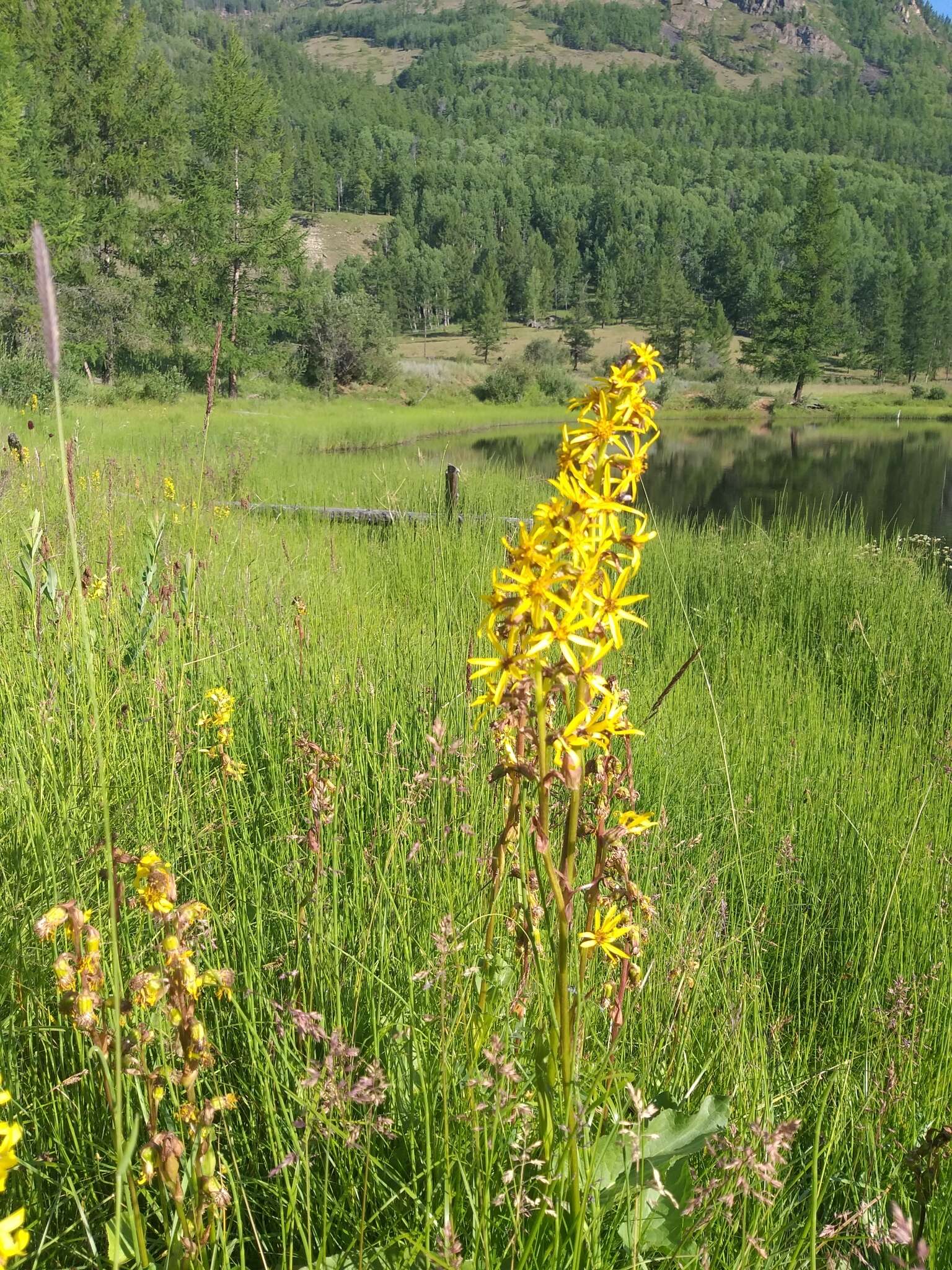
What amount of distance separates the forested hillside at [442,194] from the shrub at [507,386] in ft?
22.9

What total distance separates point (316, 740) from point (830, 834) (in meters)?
1.99

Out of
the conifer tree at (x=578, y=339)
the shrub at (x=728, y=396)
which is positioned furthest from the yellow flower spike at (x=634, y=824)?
the conifer tree at (x=578, y=339)

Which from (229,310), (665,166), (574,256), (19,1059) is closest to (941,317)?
(574,256)

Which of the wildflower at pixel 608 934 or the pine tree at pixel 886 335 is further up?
the pine tree at pixel 886 335

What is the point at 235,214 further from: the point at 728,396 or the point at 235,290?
the point at 728,396

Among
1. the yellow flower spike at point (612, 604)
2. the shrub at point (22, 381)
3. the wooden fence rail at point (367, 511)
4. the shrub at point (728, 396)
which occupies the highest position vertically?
the shrub at point (728, 396)

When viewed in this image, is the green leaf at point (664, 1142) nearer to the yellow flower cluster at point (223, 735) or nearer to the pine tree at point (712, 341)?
the yellow flower cluster at point (223, 735)

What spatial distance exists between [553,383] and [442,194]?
73314 millimetres

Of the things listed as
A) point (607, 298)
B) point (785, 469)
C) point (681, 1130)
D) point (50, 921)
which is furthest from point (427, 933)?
point (607, 298)

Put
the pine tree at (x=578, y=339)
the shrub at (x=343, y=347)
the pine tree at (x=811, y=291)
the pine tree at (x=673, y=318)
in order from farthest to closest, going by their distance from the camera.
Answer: the pine tree at (x=578, y=339)
the pine tree at (x=673, y=318)
the pine tree at (x=811, y=291)
the shrub at (x=343, y=347)

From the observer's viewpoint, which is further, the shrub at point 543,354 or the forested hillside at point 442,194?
the shrub at point 543,354

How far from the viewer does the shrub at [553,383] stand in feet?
150

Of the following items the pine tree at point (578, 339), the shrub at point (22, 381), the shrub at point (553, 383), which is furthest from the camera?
the pine tree at point (578, 339)

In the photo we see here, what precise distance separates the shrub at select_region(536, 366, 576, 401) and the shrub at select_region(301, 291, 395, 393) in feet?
34.1
